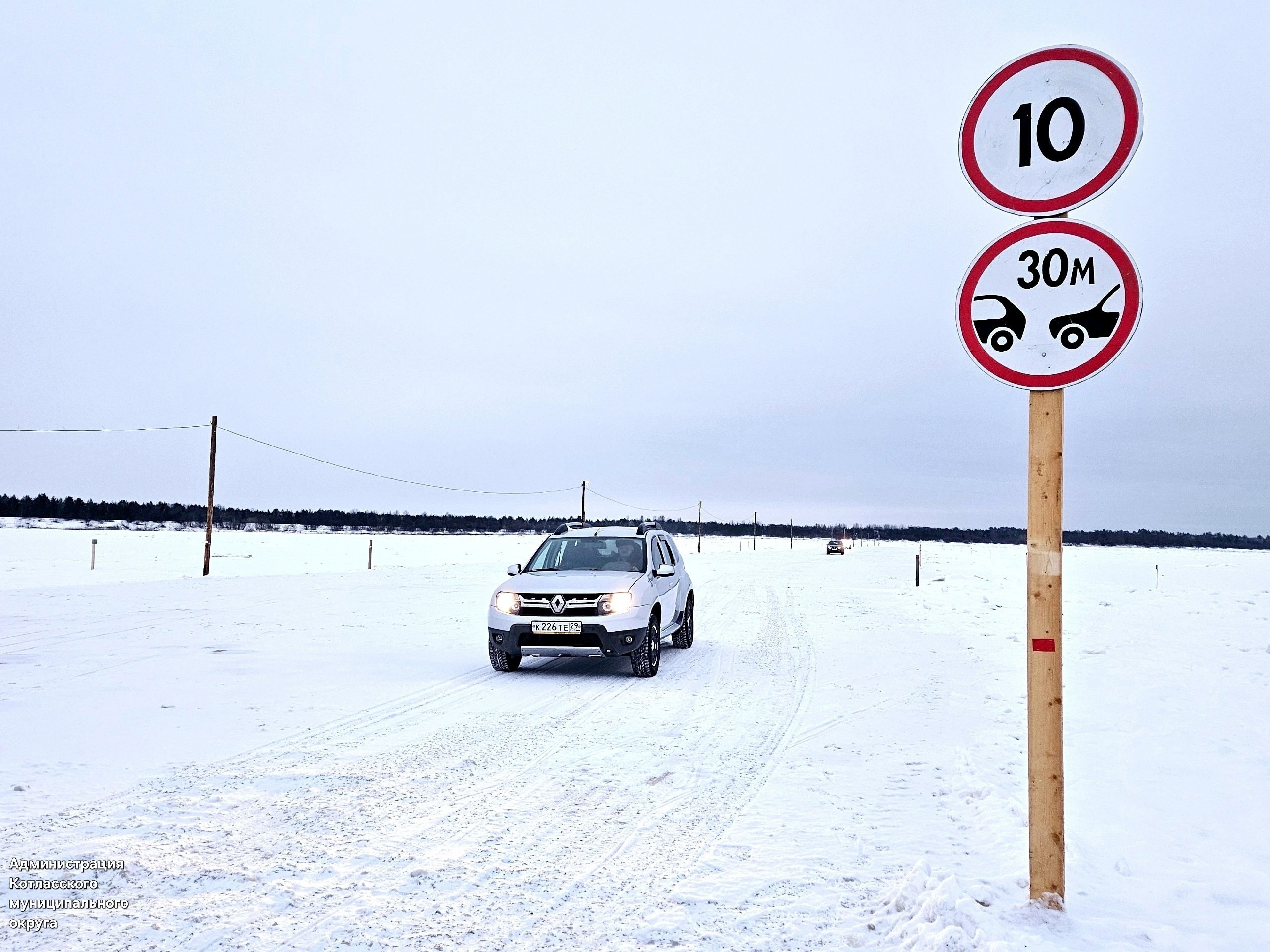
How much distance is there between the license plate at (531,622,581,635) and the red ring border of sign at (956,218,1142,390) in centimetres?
718

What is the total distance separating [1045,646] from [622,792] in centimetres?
312

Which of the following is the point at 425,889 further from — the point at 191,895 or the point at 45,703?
the point at 45,703

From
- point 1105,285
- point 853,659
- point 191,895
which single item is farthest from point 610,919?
point 853,659

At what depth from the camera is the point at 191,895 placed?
3830 mm

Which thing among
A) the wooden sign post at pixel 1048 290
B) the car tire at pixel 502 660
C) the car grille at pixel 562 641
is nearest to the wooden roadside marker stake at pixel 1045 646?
the wooden sign post at pixel 1048 290

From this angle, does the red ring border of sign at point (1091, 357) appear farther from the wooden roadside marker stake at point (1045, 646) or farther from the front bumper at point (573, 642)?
the front bumper at point (573, 642)

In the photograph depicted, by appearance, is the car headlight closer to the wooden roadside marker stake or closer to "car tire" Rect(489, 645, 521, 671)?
"car tire" Rect(489, 645, 521, 671)

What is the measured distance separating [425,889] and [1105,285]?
4.05 metres

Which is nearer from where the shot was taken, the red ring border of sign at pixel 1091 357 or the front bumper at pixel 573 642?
the red ring border of sign at pixel 1091 357

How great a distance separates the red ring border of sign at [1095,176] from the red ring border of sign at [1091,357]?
0.33ft

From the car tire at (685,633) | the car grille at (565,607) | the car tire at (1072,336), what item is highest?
the car tire at (1072,336)

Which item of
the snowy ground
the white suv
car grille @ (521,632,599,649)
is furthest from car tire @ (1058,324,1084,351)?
car grille @ (521,632,599,649)

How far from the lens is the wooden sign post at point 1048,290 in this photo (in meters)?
3.44

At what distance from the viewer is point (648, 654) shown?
1038 cm
